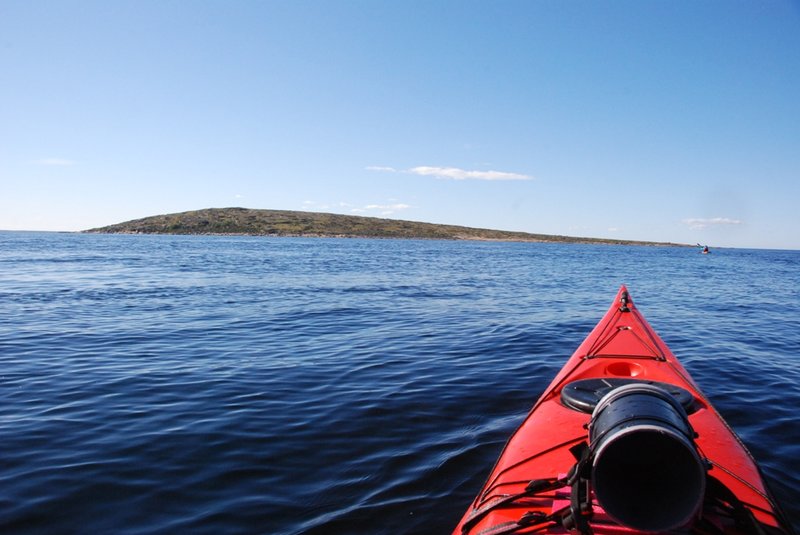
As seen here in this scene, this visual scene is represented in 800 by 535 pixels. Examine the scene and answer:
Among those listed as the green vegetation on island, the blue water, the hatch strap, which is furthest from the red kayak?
the green vegetation on island

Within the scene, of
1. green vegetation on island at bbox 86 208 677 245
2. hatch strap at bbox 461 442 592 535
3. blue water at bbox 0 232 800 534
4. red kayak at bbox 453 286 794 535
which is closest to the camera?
red kayak at bbox 453 286 794 535

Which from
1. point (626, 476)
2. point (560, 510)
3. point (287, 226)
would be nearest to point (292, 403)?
point (560, 510)

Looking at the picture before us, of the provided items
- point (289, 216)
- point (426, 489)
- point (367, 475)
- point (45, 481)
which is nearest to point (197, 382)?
point (45, 481)

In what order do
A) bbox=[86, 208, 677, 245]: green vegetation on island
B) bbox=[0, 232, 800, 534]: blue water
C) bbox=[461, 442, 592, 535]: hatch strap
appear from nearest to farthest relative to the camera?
1. bbox=[461, 442, 592, 535]: hatch strap
2. bbox=[0, 232, 800, 534]: blue water
3. bbox=[86, 208, 677, 245]: green vegetation on island

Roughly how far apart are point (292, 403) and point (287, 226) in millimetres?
125225

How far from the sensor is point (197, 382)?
26.2 ft

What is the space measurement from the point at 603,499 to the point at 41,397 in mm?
7780

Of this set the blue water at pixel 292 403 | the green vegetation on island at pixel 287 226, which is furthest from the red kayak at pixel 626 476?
the green vegetation on island at pixel 287 226

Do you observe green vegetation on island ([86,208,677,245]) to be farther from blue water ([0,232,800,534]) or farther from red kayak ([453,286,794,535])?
red kayak ([453,286,794,535])

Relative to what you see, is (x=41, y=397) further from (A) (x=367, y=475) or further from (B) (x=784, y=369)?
(B) (x=784, y=369)

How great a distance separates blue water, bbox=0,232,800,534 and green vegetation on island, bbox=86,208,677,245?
355 feet

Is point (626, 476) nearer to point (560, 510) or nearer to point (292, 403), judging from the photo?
point (560, 510)

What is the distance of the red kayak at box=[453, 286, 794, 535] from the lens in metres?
2.40

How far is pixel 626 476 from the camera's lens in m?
2.49
